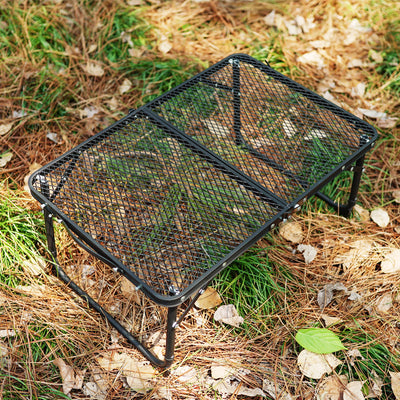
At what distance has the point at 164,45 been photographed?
3.43m

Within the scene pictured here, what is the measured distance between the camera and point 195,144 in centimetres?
240

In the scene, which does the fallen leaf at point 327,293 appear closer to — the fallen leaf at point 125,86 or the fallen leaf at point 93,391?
the fallen leaf at point 93,391

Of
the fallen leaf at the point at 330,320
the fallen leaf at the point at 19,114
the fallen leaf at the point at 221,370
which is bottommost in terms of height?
the fallen leaf at the point at 221,370

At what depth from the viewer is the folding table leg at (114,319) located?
2.01 metres

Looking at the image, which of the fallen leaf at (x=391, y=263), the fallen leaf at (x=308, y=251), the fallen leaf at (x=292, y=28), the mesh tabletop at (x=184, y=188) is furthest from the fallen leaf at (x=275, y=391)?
the fallen leaf at (x=292, y=28)

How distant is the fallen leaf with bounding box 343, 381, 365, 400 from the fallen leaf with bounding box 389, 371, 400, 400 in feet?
0.39

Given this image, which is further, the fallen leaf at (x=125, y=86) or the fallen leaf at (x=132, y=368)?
the fallen leaf at (x=125, y=86)

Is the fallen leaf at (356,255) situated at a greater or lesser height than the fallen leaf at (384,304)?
greater

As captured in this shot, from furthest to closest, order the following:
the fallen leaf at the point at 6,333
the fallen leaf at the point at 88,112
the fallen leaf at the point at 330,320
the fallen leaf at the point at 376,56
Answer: the fallen leaf at the point at 376,56 → the fallen leaf at the point at 88,112 → the fallen leaf at the point at 330,320 → the fallen leaf at the point at 6,333

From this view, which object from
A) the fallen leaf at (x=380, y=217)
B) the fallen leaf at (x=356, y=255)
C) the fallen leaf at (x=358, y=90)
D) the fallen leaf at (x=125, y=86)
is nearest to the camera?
the fallen leaf at (x=356, y=255)

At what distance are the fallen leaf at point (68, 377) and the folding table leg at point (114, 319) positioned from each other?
0.23 metres

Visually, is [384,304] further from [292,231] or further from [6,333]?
[6,333]

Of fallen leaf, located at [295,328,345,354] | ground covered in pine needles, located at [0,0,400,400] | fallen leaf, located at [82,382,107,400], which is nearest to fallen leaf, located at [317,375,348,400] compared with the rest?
ground covered in pine needles, located at [0,0,400,400]

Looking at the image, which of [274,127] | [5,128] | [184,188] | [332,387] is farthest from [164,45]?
[332,387]
